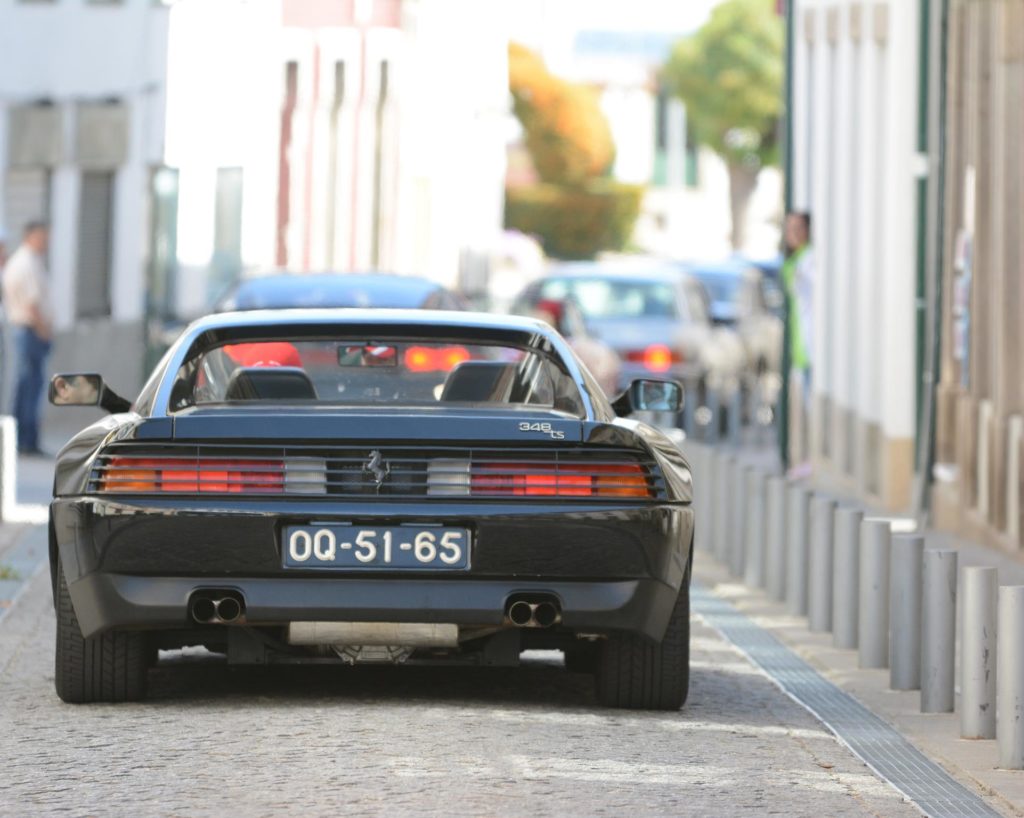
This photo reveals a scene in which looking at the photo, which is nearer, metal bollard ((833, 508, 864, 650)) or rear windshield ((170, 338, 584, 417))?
rear windshield ((170, 338, 584, 417))

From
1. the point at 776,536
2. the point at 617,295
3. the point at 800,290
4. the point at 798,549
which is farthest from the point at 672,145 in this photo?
the point at 798,549

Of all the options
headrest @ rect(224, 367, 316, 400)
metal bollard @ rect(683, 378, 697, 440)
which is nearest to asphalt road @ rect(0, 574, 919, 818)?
headrest @ rect(224, 367, 316, 400)

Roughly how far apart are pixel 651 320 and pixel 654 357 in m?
0.58

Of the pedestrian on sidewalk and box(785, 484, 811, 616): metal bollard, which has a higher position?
the pedestrian on sidewalk

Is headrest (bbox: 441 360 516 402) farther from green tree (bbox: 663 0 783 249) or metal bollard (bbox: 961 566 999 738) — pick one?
green tree (bbox: 663 0 783 249)

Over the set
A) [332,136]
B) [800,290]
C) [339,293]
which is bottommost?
[339,293]

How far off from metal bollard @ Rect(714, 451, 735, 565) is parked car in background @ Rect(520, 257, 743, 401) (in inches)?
405

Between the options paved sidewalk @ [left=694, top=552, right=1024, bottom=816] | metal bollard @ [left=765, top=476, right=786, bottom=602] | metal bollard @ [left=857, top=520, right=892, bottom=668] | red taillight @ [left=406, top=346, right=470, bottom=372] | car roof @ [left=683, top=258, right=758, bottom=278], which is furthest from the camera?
car roof @ [left=683, top=258, right=758, bottom=278]

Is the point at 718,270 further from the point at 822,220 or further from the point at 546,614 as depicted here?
the point at 546,614

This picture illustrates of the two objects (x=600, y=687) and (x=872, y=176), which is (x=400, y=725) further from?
(x=872, y=176)

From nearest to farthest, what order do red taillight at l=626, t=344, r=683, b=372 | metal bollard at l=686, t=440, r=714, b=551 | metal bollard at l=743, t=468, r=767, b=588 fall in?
metal bollard at l=743, t=468, r=767, b=588, metal bollard at l=686, t=440, r=714, b=551, red taillight at l=626, t=344, r=683, b=372

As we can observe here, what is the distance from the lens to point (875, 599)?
10438mm

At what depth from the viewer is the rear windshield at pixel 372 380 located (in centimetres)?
895

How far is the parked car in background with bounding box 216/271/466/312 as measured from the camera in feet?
49.3
